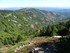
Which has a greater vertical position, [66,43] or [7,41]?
[66,43]

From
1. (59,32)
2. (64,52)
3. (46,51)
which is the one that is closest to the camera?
(64,52)

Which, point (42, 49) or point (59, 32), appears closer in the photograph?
point (42, 49)

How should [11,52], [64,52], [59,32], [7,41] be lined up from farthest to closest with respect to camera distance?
[7,41] → [59,32] → [11,52] → [64,52]

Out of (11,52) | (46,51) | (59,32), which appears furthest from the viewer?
(59,32)

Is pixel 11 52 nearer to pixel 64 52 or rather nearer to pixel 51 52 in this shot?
pixel 51 52

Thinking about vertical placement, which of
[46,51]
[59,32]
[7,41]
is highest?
[46,51]

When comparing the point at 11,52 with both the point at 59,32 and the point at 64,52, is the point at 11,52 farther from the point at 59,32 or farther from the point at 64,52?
the point at 59,32

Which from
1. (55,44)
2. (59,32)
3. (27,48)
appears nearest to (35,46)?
(27,48)

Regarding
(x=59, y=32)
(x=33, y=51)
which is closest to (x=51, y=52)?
(x=33, y=51)

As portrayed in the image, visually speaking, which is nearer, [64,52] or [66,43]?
[64,52]
